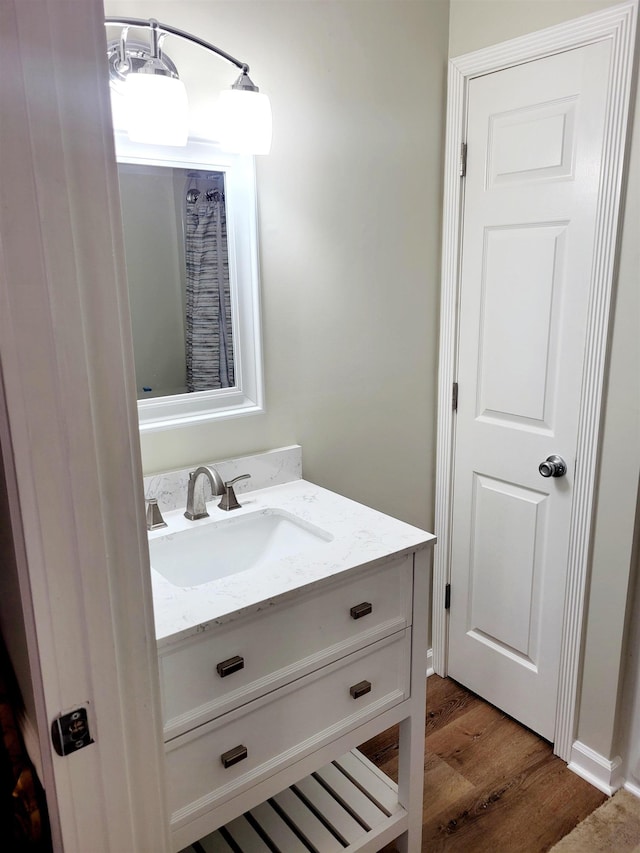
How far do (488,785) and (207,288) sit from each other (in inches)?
64.9

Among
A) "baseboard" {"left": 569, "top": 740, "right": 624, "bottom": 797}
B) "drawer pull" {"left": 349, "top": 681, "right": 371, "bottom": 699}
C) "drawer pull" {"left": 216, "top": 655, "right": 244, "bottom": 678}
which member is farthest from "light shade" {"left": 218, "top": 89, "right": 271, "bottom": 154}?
"baseboard" {"left": 569, "top": 740, "right": 624, "bottom": 797}

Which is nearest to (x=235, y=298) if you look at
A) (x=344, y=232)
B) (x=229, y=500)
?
(x=344, y=232)

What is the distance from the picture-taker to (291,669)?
50.4 inches

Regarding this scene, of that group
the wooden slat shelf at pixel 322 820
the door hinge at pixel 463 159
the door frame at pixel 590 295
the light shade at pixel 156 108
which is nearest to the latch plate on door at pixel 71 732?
the wooden slat shelf at pixel 322 820

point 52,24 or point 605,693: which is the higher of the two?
point 52,24

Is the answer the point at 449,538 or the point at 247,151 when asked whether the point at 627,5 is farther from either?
the point at 449,538

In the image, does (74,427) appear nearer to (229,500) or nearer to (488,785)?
(229,500)

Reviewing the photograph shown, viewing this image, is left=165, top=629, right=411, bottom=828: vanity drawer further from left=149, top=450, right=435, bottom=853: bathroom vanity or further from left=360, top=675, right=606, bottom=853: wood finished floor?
left=360, top=675, right=606, bottom=853: wood finished floor

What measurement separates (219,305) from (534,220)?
0.95 m

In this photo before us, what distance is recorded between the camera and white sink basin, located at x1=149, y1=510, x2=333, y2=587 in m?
1.47

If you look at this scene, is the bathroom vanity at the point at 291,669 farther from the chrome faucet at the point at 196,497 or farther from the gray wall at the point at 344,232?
the gray wall at the point at 344,232

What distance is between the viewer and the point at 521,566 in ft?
6.65

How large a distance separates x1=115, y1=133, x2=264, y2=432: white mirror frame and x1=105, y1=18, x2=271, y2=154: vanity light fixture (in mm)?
75

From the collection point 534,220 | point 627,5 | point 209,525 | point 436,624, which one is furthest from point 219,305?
point 436,624
